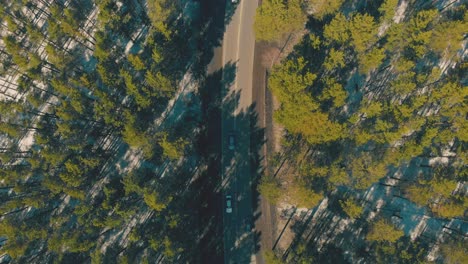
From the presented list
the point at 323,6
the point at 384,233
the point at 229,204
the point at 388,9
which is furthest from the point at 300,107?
the point at 384,233

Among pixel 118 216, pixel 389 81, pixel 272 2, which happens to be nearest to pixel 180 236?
pixel 118 216

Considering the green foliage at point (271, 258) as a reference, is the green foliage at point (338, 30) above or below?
above

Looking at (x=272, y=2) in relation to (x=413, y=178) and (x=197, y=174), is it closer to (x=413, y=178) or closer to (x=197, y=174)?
(x=197, y=174)

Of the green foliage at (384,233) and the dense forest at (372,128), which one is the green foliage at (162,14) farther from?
the green foliage at (384,233)

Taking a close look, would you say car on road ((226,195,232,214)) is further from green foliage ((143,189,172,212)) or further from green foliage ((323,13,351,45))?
green foliage ((323,13,351,45))

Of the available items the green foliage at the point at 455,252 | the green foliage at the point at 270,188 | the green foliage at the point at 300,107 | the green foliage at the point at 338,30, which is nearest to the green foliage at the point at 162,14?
the green foliage at the point at 300,107
